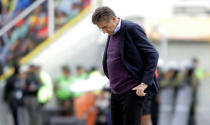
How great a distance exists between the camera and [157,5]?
15594mm

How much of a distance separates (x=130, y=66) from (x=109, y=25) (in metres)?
0.46

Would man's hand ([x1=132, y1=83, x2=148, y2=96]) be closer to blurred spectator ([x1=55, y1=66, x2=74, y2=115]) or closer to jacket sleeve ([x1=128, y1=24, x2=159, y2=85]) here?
jacket sleeve ([x1=128, y1=24, x2=159, y2=85])

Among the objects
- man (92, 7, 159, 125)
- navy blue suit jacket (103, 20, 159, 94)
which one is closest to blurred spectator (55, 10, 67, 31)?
man (92, 7, 159, 125)

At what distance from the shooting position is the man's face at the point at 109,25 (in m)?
4.44

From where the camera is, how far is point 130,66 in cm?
461

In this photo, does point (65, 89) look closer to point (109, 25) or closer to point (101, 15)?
point (109, 25)

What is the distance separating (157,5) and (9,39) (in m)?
6.17

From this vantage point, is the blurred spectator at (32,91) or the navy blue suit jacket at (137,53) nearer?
the navy blue suit jacket at (137,53)

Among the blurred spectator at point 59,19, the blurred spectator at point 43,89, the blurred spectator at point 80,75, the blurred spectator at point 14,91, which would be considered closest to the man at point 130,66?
the blurred spectator at point 14,91

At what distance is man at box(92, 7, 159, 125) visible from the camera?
4547 mm

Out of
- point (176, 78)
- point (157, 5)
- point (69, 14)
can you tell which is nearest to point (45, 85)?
point (69, 14)

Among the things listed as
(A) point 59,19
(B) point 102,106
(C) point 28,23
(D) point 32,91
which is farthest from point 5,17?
(B) point 102,106

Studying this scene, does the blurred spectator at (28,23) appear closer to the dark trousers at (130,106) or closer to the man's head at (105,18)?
the dark trousers at (130,106)

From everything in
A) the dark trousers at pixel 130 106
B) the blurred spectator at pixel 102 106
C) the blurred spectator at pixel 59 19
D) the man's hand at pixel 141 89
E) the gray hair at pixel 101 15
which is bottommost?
the blurred spectator at pixel 102 106
